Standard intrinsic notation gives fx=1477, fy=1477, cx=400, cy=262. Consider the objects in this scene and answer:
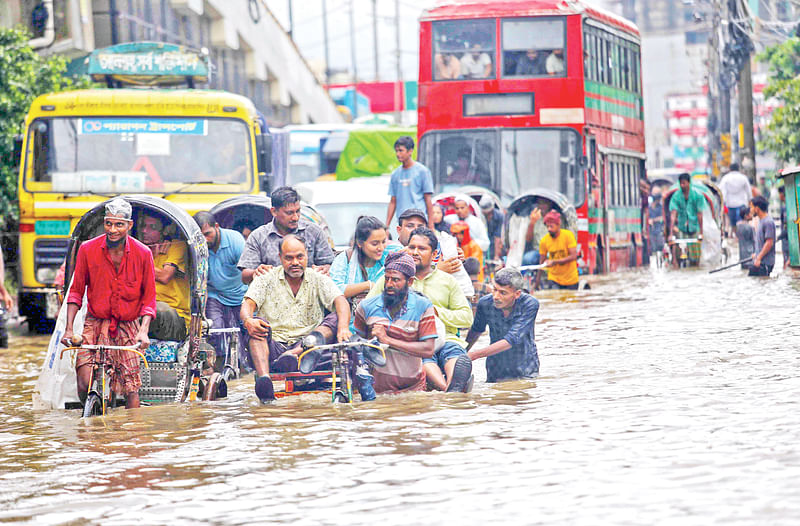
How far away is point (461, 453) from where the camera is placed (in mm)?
7578

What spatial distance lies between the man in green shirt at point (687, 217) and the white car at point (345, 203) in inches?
334

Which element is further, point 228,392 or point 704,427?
point 228,392

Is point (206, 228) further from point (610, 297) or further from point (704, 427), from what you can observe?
point (610, 297)

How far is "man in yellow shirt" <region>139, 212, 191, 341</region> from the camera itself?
10547mm

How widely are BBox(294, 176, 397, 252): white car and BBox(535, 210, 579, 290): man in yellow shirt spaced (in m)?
2.28

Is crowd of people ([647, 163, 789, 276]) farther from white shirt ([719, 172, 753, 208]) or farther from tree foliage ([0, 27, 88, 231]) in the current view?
tree foliage ([0, 27, 88, 231])

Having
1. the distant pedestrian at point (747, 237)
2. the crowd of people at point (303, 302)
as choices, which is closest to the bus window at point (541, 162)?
the distant pedestrian at point (747, 237)

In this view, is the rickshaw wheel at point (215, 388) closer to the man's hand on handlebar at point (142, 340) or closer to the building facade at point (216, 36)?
the man's hand on handlebar at point (142, 340)

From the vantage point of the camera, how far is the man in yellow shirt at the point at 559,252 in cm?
1900

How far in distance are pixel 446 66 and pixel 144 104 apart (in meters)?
7.27

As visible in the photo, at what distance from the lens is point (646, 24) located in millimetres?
110312

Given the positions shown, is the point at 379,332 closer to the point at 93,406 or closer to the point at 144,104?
the point at 93,406

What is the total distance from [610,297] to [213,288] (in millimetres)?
8789

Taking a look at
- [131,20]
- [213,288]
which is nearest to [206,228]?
[213,288]
